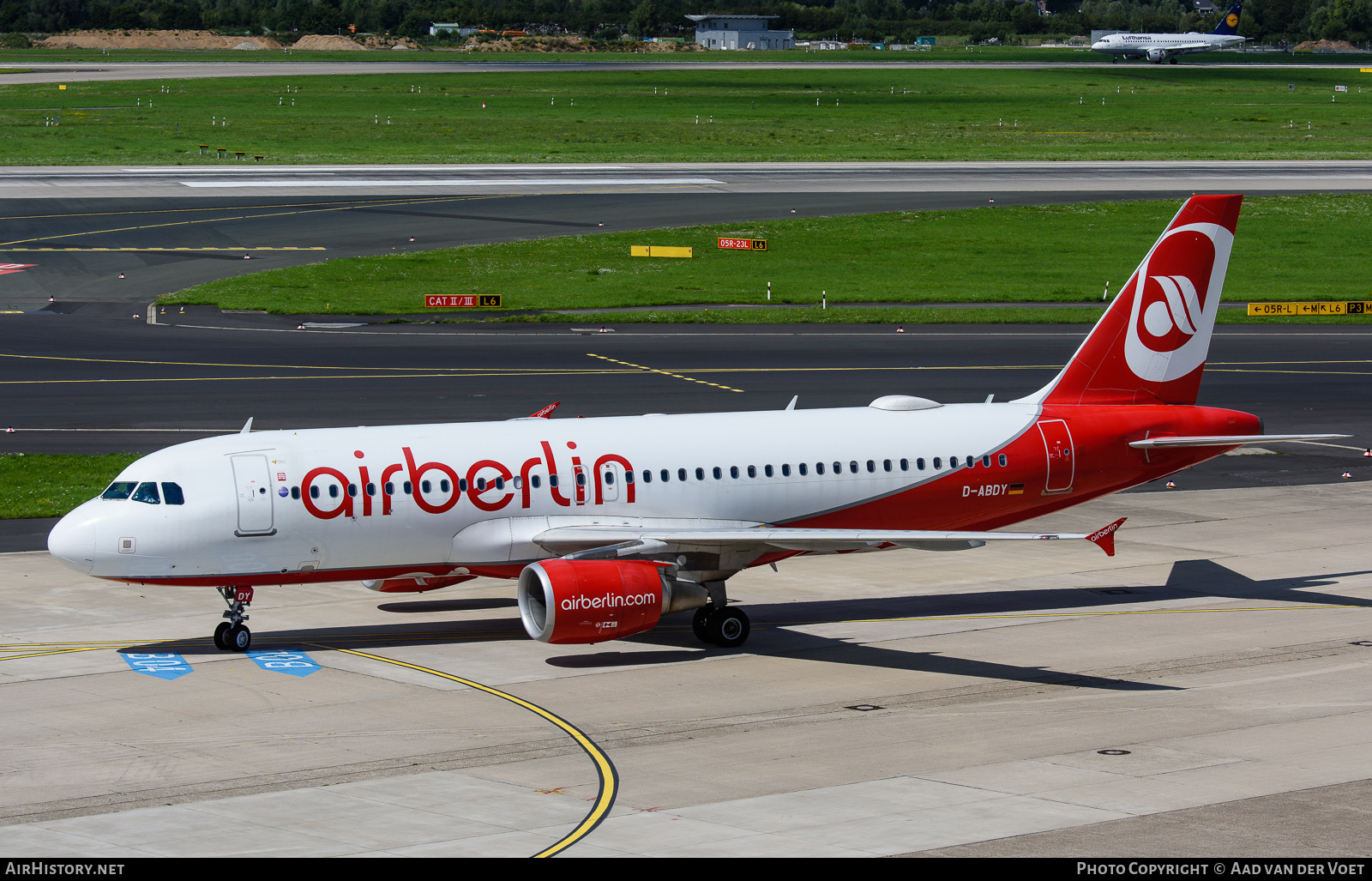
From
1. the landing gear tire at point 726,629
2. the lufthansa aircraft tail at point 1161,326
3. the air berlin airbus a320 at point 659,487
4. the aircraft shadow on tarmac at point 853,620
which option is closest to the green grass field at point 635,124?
the lufthansa aircraft tail at point 1161,326

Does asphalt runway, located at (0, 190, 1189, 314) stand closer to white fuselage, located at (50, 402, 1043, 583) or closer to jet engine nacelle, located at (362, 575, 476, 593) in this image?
jet engine nacelle, located at (362, 575, 476, 593)

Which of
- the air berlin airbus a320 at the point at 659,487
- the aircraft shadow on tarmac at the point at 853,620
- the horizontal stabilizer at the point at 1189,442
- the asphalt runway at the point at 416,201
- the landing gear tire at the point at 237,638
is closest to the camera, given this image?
the air berlin airbus a320 at the point at 659,487

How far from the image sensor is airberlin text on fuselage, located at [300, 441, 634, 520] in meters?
30.5

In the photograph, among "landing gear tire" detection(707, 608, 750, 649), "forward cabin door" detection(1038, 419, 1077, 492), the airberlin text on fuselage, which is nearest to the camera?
the airberlin text on fuselage

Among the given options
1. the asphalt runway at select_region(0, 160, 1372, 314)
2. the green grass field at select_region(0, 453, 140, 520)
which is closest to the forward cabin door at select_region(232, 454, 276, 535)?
the green grass field at select_region(0, 453, 140, 520)

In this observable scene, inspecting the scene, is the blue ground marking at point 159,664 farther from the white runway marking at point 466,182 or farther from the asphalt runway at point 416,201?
the white runway marking at point 466,182

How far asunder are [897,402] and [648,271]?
49.8 meters

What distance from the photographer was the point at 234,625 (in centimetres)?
3091

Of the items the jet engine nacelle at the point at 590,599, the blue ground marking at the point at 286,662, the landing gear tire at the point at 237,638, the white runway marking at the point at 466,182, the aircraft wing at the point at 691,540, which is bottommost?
the blue ground marking at the point at 286,662

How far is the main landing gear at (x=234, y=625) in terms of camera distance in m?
30.8

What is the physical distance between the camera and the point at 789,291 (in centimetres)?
8000

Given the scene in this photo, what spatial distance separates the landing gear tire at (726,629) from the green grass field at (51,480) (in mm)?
19516

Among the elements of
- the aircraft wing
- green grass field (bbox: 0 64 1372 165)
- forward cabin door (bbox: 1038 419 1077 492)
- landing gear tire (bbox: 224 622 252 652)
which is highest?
green grass field (bbox: 0 64 1372 165)

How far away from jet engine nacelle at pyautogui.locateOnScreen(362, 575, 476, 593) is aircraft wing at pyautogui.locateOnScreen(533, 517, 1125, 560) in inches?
93.8
